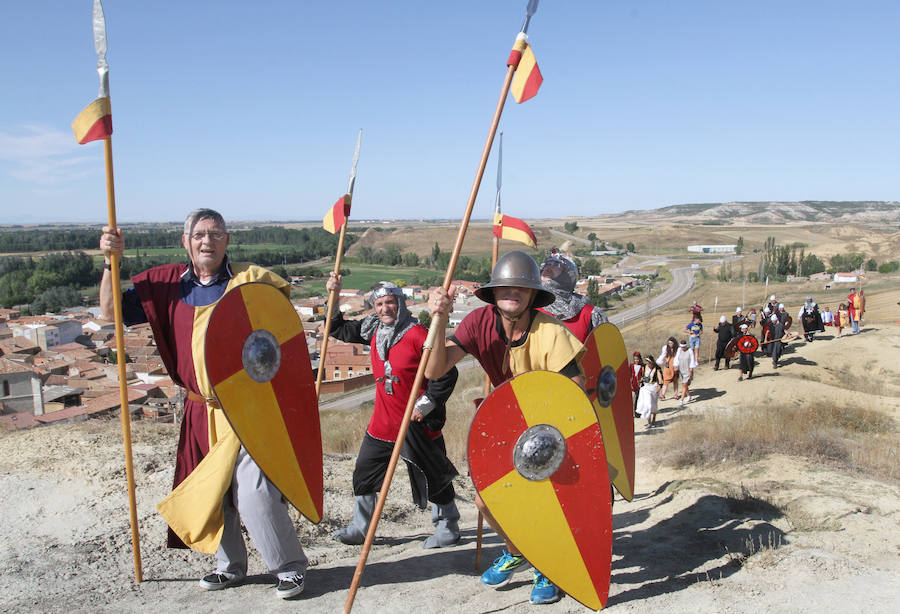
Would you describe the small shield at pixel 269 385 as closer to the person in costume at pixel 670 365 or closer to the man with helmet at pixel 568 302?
the man with helmet at pixel 568 302

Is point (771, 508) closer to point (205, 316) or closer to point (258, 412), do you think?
point (258, 412)

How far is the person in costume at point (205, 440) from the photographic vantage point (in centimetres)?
313

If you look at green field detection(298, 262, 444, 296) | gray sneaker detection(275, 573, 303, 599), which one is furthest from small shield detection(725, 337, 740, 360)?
green field detection(298, 262, 444, 296)

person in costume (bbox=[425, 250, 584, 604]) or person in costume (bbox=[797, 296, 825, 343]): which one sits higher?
person in costume (bbox=[425, 250, 584, 604])

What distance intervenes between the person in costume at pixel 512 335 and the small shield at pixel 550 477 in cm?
13

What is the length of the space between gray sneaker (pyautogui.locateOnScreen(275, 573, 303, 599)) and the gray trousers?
3cm

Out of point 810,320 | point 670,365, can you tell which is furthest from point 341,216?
point 810,320

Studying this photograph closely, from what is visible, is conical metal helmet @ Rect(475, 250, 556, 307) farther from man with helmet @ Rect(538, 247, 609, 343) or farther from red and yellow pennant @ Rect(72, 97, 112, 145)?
red and yellow pennant @ Rect(72, 97, 112, 145)

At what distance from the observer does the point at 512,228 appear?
4.79 m

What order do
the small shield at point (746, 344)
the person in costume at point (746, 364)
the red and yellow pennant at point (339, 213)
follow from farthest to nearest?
the person in costume at point (746, 364) → the small shield at point (746, 344) → the red and yellow pennant at point (339, 213)

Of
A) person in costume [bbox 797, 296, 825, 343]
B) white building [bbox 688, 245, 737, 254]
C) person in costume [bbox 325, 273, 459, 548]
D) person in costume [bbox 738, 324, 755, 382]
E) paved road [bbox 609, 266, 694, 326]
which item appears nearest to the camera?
person in costume [bbox 325, 273, 459, 548]

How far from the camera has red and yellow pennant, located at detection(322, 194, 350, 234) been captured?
477cm

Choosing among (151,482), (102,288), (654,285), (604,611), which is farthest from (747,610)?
(654,285)

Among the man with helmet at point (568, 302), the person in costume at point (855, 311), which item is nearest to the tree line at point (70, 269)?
the person in costume at point (855, 311)
